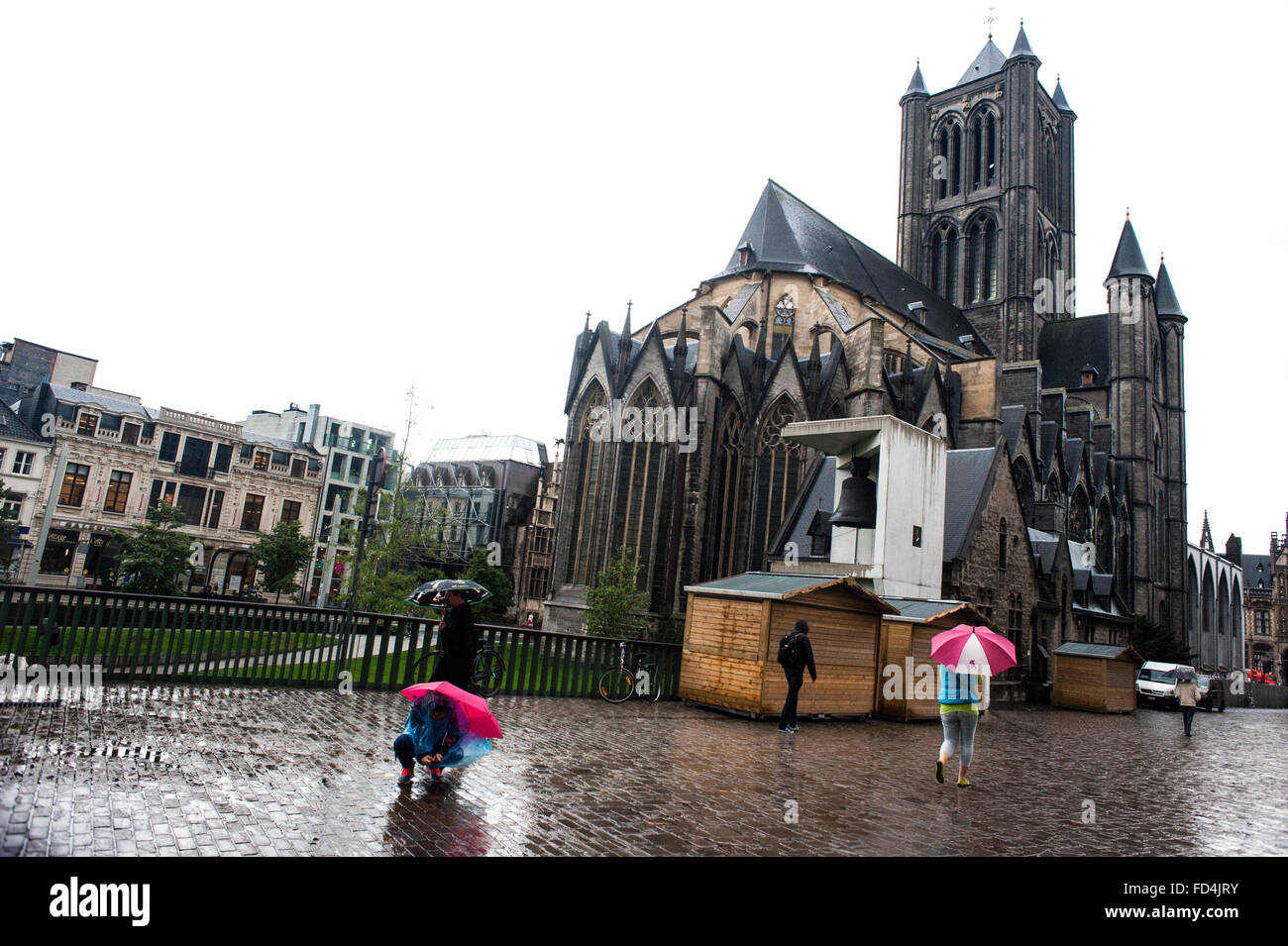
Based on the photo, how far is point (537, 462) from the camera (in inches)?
2450

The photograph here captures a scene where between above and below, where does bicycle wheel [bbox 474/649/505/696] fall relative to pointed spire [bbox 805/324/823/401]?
below

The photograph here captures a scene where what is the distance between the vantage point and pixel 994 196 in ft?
182

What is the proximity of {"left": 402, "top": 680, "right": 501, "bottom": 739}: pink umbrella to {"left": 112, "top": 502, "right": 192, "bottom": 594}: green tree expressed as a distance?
108ft

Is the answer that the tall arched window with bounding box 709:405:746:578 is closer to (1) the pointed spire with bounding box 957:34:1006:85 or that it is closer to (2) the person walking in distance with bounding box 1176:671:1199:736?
(2) the person walking in distance with bounding box 1176:671:1199:736

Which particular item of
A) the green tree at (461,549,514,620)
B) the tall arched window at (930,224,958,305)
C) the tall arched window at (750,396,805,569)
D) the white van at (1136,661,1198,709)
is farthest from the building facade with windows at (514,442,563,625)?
the white van at (1136,661,1198,709)

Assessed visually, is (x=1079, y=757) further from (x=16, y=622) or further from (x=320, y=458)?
(x=320, y=458)

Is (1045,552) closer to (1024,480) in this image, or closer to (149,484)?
(1024,480)

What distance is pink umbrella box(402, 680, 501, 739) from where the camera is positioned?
5695mm

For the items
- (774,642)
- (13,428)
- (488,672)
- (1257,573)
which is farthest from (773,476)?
(1257,573)

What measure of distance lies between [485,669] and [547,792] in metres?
6.07

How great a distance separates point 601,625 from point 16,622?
15261 mm

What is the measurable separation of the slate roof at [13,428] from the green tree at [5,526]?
2.62 meters

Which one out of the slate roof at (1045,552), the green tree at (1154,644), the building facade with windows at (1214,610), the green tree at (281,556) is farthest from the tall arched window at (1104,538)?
the green tree at (281,556)

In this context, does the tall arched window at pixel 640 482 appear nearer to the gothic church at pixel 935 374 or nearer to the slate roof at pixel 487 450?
the gothic church at pixel 935 374
